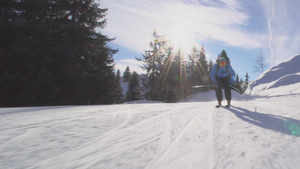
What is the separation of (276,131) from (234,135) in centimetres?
58

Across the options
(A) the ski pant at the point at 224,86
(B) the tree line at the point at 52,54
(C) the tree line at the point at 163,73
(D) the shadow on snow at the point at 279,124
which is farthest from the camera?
(C) the tree line at the point at 163,73

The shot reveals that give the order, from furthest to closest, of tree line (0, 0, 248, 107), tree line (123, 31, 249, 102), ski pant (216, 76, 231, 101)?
tree line (123, 31, 249, 102) < tree line (0, 0, 248, 107) < ski pant (216, 76, 231, 101)

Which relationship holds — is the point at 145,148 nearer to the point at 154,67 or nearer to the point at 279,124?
the point at 279,124

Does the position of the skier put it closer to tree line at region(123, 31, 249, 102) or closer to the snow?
the snow

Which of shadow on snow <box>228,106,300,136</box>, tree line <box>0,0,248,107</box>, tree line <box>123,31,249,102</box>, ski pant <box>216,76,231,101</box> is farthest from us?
tree line <box>123,31,249,102</box>

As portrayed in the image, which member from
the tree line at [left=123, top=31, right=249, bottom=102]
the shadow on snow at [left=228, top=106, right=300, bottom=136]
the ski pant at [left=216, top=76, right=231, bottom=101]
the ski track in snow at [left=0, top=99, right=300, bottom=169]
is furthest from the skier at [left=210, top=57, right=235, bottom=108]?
the tree line at [left=123, top=31, right=249, bottom=102]

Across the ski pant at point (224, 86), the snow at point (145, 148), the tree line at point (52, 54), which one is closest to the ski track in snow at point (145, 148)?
the snow at point (145, 148)

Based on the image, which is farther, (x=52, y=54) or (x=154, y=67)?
(x=154, y=67)

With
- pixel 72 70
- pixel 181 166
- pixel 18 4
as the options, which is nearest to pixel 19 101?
pixel 72 70

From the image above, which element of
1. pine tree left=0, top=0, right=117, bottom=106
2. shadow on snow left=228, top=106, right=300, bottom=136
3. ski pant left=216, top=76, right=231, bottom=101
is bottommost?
shadow on snow left=228, top=106, right=300, bottom=136

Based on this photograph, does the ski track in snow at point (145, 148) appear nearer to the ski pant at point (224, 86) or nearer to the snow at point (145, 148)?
the snow at point (145, 148)

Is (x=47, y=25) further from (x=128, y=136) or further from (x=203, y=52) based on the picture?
(x=203, y=52)

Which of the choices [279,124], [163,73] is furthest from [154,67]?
[279,124]

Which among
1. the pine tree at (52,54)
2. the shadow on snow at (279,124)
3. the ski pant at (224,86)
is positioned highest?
the pine tree at (52,54)
